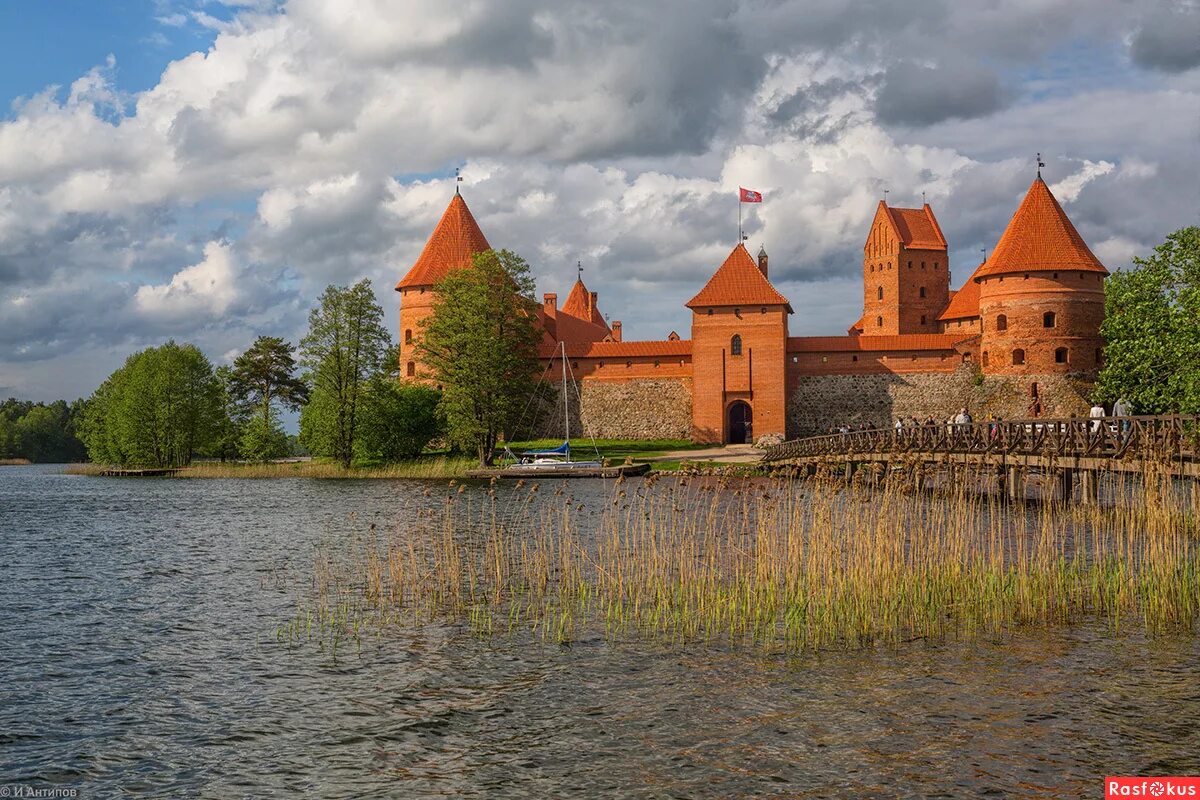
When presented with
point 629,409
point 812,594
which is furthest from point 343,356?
point 812,594

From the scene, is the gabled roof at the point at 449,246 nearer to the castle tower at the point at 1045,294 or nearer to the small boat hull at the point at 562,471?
the small boat hull at the point at 562,471

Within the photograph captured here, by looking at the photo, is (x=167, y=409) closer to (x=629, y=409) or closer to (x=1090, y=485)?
(x=629, y=409)

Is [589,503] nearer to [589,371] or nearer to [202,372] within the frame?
[589,371]

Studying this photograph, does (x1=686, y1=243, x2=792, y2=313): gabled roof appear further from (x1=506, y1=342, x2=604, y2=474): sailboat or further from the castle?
(x1=506, y1=342, x2=604, y2=474): sailboat

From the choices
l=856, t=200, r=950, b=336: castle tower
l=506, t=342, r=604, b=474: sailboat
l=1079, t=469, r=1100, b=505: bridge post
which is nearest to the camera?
l=1079, t=469, r=1100, b=505: bridge post

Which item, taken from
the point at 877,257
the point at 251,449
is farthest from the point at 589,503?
the point at 877,257

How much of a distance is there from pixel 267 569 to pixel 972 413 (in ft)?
113

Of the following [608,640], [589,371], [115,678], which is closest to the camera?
[115,678]

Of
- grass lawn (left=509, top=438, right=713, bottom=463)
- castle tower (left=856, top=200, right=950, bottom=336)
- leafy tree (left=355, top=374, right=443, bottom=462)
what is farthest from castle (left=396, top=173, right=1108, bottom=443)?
castle tower (left=856, top=200, right=950, bottom=336)

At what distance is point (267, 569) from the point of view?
14.7 m

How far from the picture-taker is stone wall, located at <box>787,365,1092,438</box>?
1699 inches

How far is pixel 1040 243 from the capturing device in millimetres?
40625

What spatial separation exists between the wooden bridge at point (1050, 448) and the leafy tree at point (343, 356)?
60.4ft

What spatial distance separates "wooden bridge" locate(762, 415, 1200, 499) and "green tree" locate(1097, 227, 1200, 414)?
7.22m
